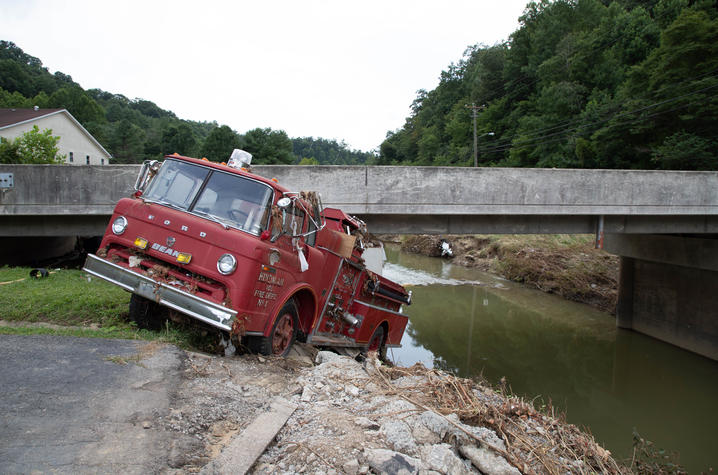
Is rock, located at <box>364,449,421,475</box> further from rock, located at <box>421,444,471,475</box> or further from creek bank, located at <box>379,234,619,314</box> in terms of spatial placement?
creek bank, located at <box>379,234,619,314</box>

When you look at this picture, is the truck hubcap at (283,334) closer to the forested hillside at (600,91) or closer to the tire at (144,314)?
the tire at (144,314)

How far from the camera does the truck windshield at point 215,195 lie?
577 centimetres

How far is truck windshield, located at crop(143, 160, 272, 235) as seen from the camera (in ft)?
18.9

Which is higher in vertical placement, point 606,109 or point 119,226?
point 606,109

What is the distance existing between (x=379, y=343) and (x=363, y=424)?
18.8 ft

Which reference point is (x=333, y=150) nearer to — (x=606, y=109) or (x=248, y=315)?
(x=606, y=109)

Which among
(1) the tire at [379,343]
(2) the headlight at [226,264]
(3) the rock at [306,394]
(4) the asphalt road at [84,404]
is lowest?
(1) the tire at [379,343]

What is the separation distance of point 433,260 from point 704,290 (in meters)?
20.4

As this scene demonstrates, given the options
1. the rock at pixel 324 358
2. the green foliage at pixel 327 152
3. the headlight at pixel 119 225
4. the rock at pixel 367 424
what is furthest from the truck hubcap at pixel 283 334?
the green foliage at pixel 327 152

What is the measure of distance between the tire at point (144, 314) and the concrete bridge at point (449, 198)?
14.8ft

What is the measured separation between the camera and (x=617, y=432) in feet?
33.6

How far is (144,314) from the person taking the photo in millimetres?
6496

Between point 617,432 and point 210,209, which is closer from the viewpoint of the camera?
point 210,209

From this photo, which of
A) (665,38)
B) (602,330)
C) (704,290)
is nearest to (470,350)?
(602,330)
